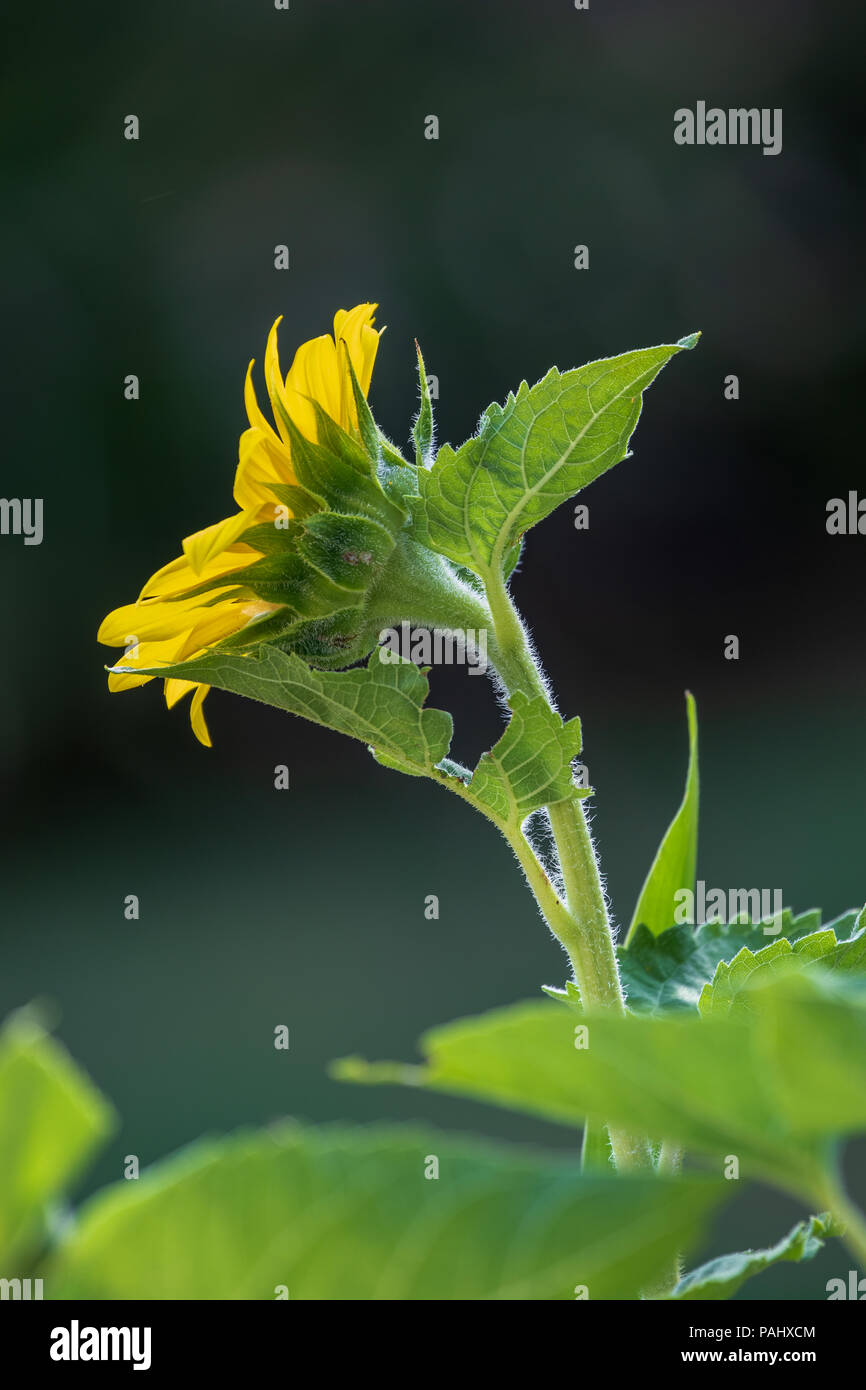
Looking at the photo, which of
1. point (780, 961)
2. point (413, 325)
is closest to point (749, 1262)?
point (780, 961)

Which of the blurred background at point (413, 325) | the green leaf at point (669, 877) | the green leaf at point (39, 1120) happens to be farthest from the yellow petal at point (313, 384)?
the blurred background at point (413, 325)

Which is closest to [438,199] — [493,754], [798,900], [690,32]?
[690,32]

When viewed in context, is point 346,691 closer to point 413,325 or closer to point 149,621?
point 149,621


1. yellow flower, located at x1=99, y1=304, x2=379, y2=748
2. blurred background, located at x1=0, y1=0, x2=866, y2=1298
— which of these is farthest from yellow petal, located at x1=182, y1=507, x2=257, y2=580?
blurred background, located at x1=0, y1=0, x2=866, y2=1298

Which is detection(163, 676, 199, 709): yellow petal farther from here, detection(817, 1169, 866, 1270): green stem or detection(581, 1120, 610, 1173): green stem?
detection(817, 1169, 866, 1270): green stem

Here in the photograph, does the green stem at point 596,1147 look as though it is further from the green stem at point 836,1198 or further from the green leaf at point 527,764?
the green stem at point 836,1198
